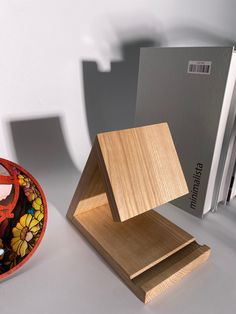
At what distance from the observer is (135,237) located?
0.53 m

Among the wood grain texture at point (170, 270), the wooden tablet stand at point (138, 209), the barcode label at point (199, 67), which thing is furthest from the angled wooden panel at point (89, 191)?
the barcode label at point (199, 67)

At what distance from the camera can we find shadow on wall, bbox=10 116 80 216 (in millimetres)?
717

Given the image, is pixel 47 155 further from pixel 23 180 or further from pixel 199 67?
pixel 199 67

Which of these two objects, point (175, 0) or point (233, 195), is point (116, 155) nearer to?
point (233, 195)

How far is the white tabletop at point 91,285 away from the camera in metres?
0.41

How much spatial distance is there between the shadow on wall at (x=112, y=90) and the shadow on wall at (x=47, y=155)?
11 cm

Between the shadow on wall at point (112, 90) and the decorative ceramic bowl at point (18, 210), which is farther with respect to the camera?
the shadow on wall at point (112, 90)

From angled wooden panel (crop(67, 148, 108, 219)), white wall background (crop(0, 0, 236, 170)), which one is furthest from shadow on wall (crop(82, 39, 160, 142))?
angled wooden panel (crop(67, 148, 108, 219))

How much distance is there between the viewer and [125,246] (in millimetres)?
507

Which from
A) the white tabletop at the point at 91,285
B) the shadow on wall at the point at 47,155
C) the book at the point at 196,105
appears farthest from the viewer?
the shadow on wall at the point at 47,155

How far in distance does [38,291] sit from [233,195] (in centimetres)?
51

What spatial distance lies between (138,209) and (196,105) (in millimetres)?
282

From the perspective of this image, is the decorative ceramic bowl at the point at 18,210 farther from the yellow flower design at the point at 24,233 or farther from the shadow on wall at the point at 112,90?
the shadow on wall at the point at 112,90

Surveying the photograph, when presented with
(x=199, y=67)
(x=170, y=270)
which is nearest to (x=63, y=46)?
(x=199, y=67)
